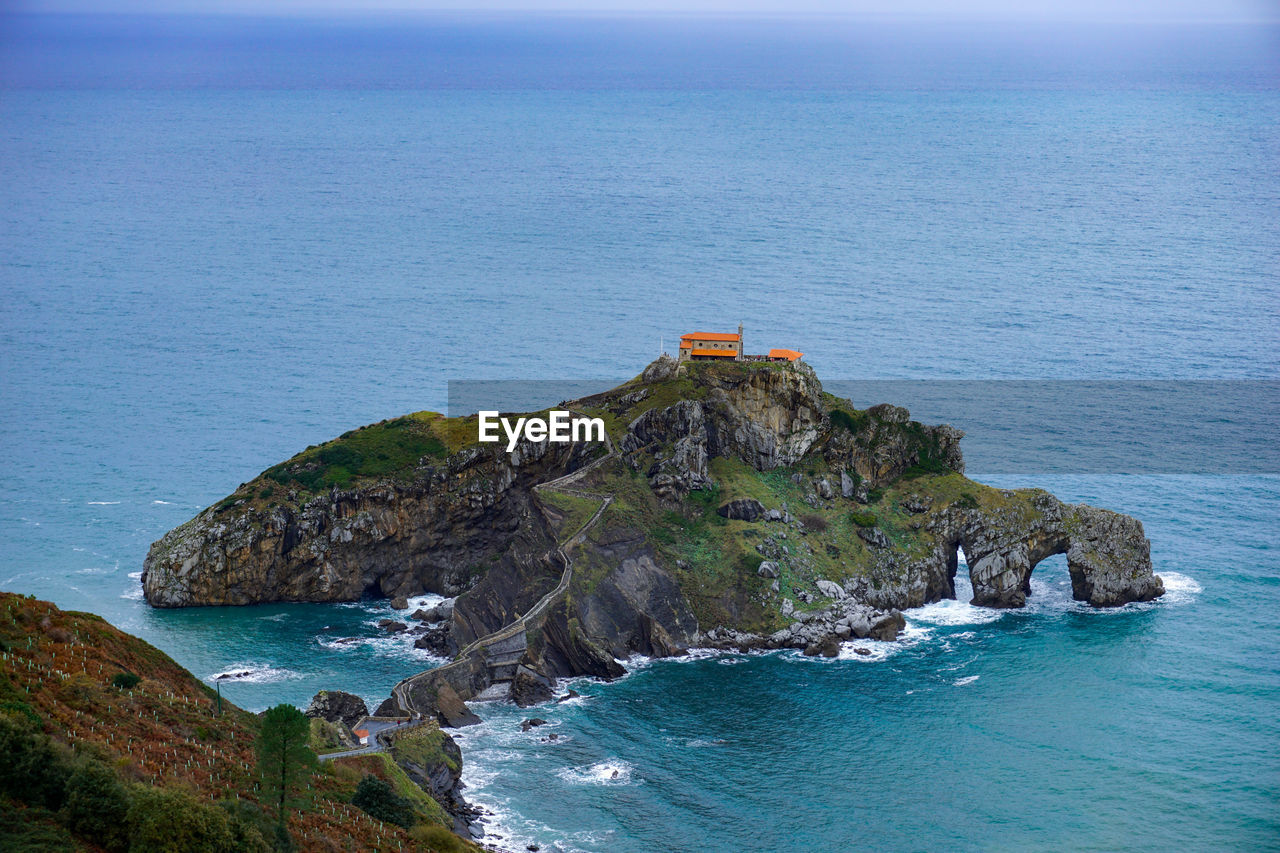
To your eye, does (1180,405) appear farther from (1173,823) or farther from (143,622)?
(143,622)

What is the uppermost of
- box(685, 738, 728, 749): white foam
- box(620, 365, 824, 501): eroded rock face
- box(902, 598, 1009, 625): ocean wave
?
box(620, 365, 824, 501): eroded rock face

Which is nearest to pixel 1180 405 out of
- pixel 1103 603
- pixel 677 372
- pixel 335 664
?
pixel 1103 603

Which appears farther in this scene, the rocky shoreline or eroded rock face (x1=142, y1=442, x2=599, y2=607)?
eroded rock face (x1=142, y1=442, x2=599, y2=607)

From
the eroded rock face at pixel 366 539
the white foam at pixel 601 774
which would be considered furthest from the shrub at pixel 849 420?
the white foam at pixel 601 774

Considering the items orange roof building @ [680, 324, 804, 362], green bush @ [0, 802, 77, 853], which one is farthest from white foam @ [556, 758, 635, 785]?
orange roof building @ [680, 324, 804, 362]

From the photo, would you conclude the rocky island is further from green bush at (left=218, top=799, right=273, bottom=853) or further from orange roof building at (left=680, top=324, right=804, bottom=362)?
green bush at (left=218, top=799, right=273, bottom=853)
